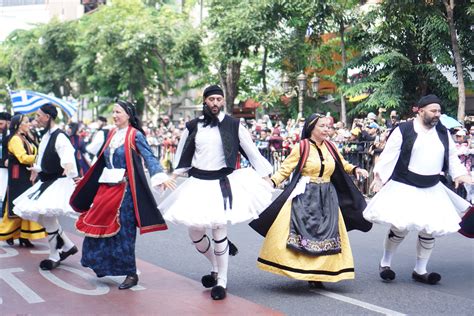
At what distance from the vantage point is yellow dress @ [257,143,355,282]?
6.20 m

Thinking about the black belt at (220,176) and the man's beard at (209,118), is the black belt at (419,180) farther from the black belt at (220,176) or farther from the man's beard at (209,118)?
the man's beard at (209,118)

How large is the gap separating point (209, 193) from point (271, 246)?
32.1 inches

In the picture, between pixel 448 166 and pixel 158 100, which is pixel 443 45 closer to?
pixel 448 166

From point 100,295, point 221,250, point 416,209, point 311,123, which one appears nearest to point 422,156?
point 416,209

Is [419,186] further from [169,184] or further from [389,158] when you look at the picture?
[169,184]

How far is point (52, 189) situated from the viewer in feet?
24.4

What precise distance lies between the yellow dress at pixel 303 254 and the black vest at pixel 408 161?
71cm

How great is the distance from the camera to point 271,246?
6324mm

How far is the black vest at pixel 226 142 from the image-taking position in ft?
20.4

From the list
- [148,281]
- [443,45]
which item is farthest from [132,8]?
[148,281]

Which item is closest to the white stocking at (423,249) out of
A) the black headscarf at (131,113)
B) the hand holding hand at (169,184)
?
the hand holding hand at (169,184)

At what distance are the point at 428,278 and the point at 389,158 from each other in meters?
1.26

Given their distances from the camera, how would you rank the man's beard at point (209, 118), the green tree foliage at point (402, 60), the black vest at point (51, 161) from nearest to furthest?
the man's beard at point (209, 118) < the black vest at point (51, 161) < the green tree foliage at point (402, 60)

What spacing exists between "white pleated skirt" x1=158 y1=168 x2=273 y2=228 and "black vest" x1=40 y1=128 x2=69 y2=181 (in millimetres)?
1870
